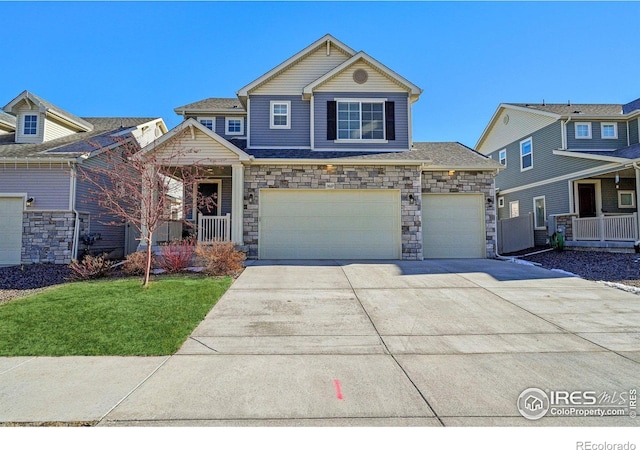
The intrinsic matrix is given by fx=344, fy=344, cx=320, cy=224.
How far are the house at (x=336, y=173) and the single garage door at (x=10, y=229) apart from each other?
5579 mm

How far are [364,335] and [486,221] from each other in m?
9.66

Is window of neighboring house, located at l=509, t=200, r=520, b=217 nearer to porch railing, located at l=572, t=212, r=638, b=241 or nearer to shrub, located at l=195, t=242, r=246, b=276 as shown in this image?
porch railing, located at l=572, t=212, r=638, b=241

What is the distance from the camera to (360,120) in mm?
13086

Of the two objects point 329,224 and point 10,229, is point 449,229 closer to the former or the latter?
point 329,224

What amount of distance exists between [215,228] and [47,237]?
569 cm

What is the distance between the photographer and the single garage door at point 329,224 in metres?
12.1

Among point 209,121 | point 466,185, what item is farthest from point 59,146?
point 466,185

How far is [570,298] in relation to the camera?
6965mm

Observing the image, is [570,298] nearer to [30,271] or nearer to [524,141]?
[30,271]

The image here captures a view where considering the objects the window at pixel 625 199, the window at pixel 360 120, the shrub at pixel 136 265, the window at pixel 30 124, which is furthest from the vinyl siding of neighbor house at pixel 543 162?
the window at pixel 30 124

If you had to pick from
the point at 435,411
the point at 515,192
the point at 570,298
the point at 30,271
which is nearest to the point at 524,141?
the point at 515,192

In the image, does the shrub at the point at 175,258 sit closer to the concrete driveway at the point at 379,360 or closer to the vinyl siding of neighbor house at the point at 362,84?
the concrete driveway at the point at 379,360
